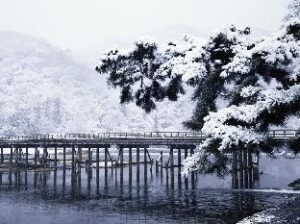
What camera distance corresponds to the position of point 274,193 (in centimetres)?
3119

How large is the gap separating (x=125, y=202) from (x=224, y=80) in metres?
19.2

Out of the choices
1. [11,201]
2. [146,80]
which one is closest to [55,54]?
[11,201]

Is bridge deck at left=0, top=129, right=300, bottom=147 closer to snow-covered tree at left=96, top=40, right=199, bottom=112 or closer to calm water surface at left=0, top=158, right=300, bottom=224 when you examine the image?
calm water surface at left=0, top=158, right=300, bottom=224

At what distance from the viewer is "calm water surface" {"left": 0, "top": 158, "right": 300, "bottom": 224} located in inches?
947

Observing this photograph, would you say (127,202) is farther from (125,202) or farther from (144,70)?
(144,70)

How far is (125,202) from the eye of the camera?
29.8m

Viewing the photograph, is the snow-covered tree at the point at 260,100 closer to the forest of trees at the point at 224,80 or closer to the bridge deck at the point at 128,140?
the forest of trees at the point at 224,80

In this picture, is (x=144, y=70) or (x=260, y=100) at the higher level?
(x=144, y=70)

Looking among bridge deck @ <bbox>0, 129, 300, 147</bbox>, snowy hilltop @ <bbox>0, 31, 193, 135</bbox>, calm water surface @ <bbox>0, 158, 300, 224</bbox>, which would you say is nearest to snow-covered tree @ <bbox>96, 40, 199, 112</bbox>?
calm water surface @ <bbox>0, 158, 300, 224</bbox>

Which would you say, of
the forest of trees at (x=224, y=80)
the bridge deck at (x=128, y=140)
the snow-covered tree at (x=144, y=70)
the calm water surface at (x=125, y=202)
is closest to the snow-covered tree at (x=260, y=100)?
the forest of trees at (x=224, y=80)

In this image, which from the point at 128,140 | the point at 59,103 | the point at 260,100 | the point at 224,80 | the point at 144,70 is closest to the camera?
the point at 260,100

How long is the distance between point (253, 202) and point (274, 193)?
4594 millimetres

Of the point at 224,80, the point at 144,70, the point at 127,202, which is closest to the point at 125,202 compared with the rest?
the point at 127,202

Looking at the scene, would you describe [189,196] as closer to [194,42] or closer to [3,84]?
[194,42]
